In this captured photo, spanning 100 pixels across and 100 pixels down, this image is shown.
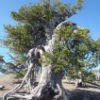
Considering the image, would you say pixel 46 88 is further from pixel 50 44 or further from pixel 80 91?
pixel 80 91

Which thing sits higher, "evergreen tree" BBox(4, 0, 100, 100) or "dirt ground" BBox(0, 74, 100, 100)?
"evergreen tree" BBox(4, 0, 100, 100)

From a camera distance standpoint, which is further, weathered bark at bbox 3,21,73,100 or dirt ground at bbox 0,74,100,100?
dirt ground at bbox 0,74,100,100

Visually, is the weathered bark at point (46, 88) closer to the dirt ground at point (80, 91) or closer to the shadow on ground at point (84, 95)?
the dirt ground at point (80, 91)

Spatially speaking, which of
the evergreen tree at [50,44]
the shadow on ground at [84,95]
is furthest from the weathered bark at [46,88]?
the shadow on ground at [84,95]

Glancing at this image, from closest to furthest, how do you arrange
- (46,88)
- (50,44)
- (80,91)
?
(46,88), (50,44), (80,91)

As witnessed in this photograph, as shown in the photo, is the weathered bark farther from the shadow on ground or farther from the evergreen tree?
the shadow on ground

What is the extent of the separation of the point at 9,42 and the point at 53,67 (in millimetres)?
8138

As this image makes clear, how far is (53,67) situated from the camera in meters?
26.0

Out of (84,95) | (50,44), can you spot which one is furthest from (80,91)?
(50,44)

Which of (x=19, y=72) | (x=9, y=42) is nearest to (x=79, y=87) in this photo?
(x=19, y=72)

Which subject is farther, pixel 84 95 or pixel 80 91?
pixel 80 91

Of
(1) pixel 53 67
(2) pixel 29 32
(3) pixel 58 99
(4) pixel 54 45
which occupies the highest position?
(2) pixel 29 32

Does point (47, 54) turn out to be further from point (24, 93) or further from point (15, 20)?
point (15, 20)

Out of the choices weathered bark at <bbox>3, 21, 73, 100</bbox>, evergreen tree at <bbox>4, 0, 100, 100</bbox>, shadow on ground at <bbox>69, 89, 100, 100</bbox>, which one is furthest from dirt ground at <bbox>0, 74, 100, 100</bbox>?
evergreen tree at <bbox>4, 0, 100, 100</bbox>
